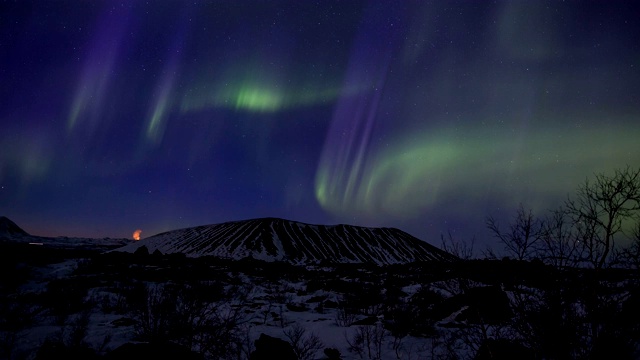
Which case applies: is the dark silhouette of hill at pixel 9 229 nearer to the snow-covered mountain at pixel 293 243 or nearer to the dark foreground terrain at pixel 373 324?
the snow-covered mountain at pixel 293 243

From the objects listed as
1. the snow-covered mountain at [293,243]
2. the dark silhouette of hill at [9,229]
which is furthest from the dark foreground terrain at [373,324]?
the dark silhouette of hill at [9,229]

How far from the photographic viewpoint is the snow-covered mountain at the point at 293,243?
79000 mm

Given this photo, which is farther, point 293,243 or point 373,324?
point 293,243

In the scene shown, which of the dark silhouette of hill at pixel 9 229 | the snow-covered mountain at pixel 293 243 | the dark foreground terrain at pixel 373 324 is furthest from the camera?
the dark silhouette of hill at pixel 9 229

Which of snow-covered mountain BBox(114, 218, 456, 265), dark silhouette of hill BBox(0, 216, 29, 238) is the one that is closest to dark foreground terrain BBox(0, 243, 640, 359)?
snow-covered mountain BBox(114, 218, 456, 265)

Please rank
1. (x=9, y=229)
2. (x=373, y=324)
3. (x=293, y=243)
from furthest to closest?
(x=9, y=229) < (x=293, y=243) < (x=373, y=324)

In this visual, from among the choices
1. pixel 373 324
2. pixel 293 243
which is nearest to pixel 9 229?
pixel 293 243

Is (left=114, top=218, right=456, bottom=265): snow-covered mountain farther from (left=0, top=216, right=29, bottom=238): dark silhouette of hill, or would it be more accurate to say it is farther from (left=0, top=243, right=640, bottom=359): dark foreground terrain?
(left=0, top=216, right=29, bottom=238): dark silhouette of hill

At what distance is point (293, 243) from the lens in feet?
296

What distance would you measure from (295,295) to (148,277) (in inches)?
398

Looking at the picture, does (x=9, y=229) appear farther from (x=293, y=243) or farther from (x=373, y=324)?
(x=373, y=324)

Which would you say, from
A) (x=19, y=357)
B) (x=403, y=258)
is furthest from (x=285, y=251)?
(x=19, y=357)

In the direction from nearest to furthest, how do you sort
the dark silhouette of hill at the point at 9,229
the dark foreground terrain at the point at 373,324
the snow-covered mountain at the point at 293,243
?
the dark foreground terrain at the point at 373,324
the snow-covered mountain at the point at 293,243
the dark silhouette of hill at the point at 9,229

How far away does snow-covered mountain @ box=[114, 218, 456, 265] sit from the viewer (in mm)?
79000
